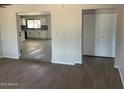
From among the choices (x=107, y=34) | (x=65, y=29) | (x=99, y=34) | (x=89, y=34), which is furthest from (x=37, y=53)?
(x=107, y=34)

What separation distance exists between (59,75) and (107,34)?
2.87m

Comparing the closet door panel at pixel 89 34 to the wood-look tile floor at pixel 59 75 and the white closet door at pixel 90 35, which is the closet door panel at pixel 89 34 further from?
the wood-look tile floor at pixel 59 75

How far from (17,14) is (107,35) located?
373 centimetres

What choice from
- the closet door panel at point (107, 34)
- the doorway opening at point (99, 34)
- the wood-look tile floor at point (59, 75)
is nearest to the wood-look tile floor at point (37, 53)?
the wood-look tile floor at point (59, 75)

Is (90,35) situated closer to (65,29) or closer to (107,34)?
(107,34)

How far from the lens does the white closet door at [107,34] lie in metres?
5.93

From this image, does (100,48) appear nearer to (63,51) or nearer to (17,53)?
(63,51)

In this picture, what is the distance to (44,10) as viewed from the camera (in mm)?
5598

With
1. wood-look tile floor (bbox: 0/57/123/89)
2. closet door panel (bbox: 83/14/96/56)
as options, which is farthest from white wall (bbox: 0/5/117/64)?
closet door panel (bbox: 83/14/96/56)

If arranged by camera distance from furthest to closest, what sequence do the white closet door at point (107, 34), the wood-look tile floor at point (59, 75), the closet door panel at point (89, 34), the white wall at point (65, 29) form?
the closet door panel at point (89, 34) < the white closet door at point (107, 34) < the white wall at point (65, 29) < the wood-look tile floor at point (59, 75)

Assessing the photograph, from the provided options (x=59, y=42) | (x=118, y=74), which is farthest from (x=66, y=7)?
(x=118, y=74)

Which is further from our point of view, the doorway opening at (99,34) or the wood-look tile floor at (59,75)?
the doorway opening at (99,34)

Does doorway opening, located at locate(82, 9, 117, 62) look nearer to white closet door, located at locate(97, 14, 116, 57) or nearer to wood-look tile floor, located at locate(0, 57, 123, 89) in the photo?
white closet door, located at locate(97, 14, 116, 57)

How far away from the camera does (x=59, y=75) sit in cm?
442
